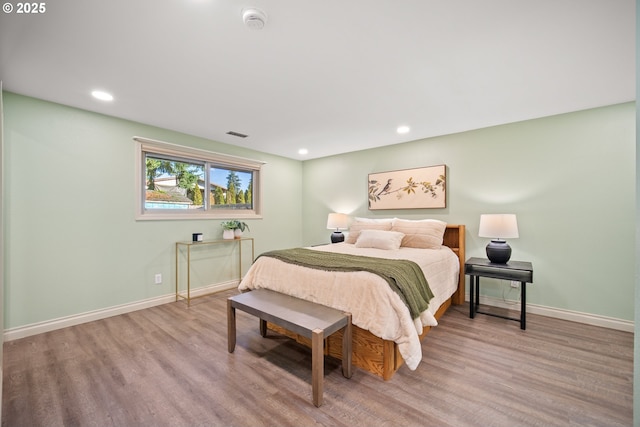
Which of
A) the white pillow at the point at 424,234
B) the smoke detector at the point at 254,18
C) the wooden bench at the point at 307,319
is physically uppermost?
the smoke detector at the point at 254,18

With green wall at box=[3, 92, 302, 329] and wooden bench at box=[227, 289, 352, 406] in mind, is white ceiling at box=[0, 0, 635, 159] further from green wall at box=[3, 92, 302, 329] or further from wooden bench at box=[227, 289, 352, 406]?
wooden bench at box=[227, 289, 352, 406]

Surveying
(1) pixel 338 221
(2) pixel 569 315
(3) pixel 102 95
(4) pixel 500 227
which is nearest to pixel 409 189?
(1) pixel 338 221

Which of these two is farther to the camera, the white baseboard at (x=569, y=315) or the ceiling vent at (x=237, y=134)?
the ceiling vent at (x=237, y=134)

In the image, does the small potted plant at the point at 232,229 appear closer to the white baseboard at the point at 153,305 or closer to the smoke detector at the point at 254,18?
the white baseboard at the point at 153,305

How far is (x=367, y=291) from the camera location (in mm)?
1973

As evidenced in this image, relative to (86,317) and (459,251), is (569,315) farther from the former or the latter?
(86,317)

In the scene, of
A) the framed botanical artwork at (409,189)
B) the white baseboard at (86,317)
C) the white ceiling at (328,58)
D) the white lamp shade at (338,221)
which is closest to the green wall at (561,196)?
the framed botanical artwork at (409,189)

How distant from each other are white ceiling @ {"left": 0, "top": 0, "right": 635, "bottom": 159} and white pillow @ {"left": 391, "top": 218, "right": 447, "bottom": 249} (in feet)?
4.37

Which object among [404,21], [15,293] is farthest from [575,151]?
[15,293]

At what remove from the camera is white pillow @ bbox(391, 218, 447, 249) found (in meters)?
3.35

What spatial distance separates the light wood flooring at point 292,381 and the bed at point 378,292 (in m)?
0.16

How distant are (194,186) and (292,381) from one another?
10.1ft

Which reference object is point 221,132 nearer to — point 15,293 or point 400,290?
point 15,293

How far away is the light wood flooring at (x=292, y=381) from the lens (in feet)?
5.17
